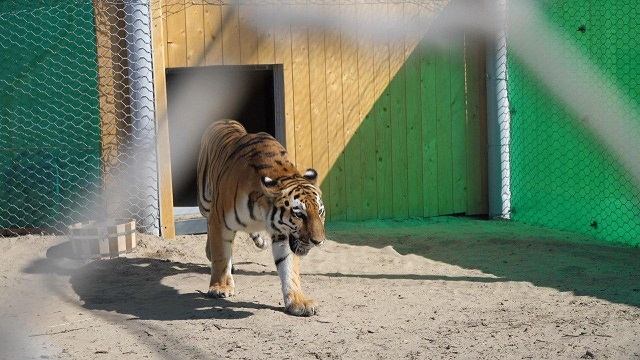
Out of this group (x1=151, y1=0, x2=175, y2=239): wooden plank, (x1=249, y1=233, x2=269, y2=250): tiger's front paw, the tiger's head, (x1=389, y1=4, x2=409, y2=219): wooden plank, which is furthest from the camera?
(x1=389, y1=4, x2=409, y2=219): wooden plank

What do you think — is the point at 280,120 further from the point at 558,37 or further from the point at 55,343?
the point at 55,343

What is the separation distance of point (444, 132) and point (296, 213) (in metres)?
4.34

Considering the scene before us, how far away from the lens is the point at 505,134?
9000 millimetres

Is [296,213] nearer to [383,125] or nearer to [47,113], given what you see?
[47,113]

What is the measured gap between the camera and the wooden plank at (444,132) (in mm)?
9047

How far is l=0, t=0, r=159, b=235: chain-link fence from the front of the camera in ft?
24.8

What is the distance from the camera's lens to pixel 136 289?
6.09 metres

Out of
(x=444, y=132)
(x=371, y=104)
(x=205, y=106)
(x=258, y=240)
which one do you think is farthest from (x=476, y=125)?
(x=205, y=106)

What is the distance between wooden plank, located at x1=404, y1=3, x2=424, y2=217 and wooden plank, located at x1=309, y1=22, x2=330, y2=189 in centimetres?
93

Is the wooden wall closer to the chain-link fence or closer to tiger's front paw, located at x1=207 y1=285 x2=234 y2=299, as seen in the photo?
the chain-link fence

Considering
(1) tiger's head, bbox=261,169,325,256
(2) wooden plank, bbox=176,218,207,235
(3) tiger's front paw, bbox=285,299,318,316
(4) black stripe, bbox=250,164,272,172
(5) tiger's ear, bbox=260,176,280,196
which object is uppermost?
(4) black stripe, bbox=250,164,272,172

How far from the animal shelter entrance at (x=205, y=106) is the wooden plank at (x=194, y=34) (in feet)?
11.1

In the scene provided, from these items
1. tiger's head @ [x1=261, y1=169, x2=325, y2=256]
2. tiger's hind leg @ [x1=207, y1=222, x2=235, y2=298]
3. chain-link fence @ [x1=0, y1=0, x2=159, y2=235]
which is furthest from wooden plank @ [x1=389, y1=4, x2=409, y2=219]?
tiger's head @ [x1=261, y1=169, x2=325, y2=256]

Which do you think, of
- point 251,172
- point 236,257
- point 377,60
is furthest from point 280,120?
point 251,172
